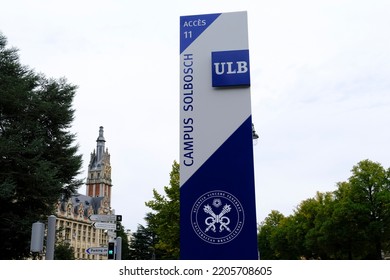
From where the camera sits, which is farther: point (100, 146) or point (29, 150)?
point (100, 146)

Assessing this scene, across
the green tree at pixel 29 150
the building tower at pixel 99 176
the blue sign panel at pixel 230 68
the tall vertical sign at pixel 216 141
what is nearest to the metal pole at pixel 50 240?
the tall vertical sign at pixel 216 141

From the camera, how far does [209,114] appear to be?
12.8 metres

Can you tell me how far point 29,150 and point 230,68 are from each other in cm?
1714

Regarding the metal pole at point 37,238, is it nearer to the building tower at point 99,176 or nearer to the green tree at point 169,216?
the green tree at point 169,216

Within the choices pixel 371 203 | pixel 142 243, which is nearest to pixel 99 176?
pixel 142 243

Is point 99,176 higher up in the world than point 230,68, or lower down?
higher up

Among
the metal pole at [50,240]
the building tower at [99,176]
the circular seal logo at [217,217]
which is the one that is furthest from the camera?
the building tower at [99,176]

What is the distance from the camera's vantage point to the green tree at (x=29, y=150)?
86.2 feet

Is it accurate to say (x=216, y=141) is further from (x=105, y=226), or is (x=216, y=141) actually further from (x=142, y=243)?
(x=142, y=243)

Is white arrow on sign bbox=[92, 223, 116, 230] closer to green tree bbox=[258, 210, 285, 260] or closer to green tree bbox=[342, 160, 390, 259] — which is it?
green tree bbox=[342, 160, 390, 259]

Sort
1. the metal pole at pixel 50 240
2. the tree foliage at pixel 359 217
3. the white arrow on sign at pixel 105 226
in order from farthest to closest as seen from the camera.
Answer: the tree foliage at pixel 359 217
the white arrow on sign at pixel 105 226
the metal pole at pixel 50 240

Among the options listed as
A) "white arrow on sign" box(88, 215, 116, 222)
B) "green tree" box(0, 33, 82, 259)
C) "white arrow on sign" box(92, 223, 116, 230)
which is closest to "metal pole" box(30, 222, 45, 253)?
"white arrow on sign" box(88, 215, 116, 222)

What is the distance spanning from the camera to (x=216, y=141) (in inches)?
497
